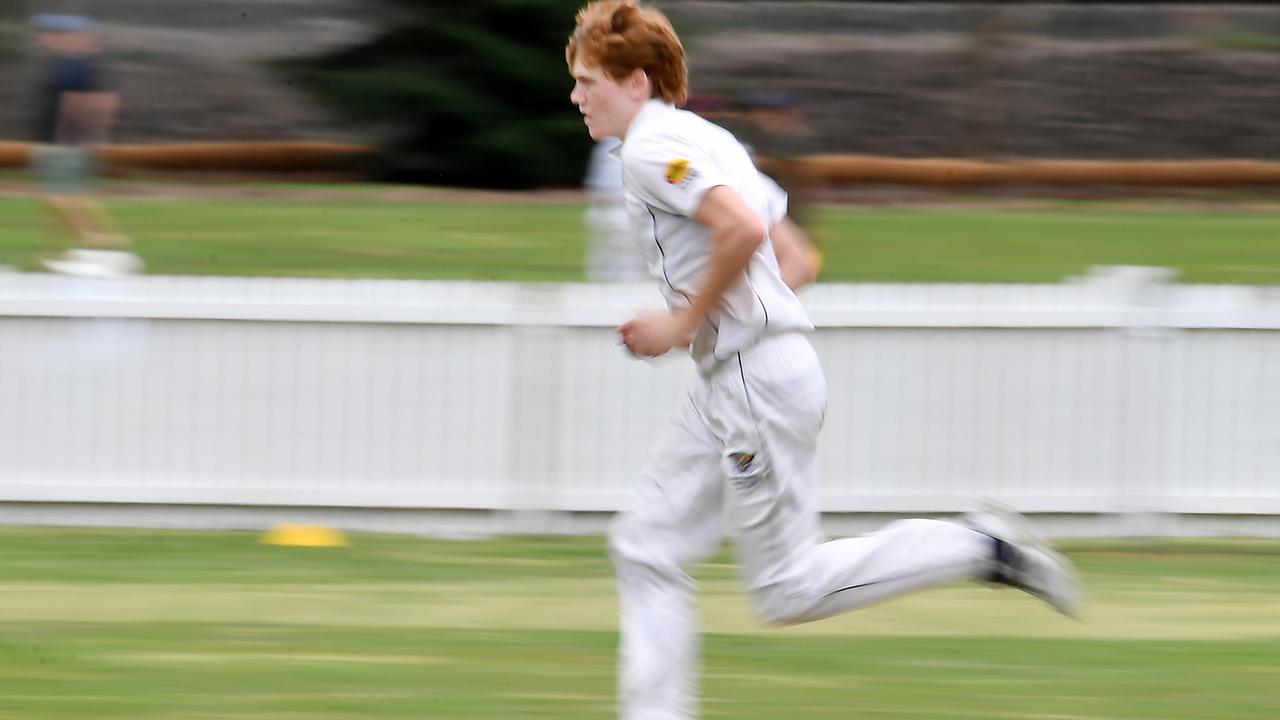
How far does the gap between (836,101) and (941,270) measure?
11.8 m

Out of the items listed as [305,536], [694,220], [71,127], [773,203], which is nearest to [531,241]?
[71,127]

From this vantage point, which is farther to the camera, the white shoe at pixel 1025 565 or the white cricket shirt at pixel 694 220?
the white shoe at pixel 1025 565

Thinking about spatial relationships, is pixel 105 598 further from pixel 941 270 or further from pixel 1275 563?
pixel 941 270

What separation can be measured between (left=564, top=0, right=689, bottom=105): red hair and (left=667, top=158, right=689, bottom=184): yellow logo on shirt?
201 mm

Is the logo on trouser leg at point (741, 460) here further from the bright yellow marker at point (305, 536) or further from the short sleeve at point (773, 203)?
the bright yellow marker at point (305, 536)

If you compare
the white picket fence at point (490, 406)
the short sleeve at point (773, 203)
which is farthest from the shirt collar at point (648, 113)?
the white picket fence at point (490, 406)

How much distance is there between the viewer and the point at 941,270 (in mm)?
15703

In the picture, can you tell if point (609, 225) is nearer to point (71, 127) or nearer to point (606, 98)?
point (71, 127)

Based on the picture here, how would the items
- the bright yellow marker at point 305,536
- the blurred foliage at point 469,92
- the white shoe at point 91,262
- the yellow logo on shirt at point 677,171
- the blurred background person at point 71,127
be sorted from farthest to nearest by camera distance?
the blurred foliage at point 469,92
the blurred background person at point 71,127
the white shoe at point 91,262
the bright yellow marker at point 305,536
the yellow logo on shirt at point 677,171

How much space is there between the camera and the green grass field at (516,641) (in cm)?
531

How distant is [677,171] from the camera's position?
4.28 meters

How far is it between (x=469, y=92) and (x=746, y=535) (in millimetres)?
16307

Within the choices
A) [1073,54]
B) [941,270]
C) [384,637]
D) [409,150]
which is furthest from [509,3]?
[384,637]

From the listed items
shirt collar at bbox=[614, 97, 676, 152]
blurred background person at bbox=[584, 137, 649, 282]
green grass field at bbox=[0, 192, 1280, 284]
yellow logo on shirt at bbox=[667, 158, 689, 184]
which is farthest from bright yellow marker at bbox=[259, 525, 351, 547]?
green grass field at bbox=[0, 192, 1280, 284]
